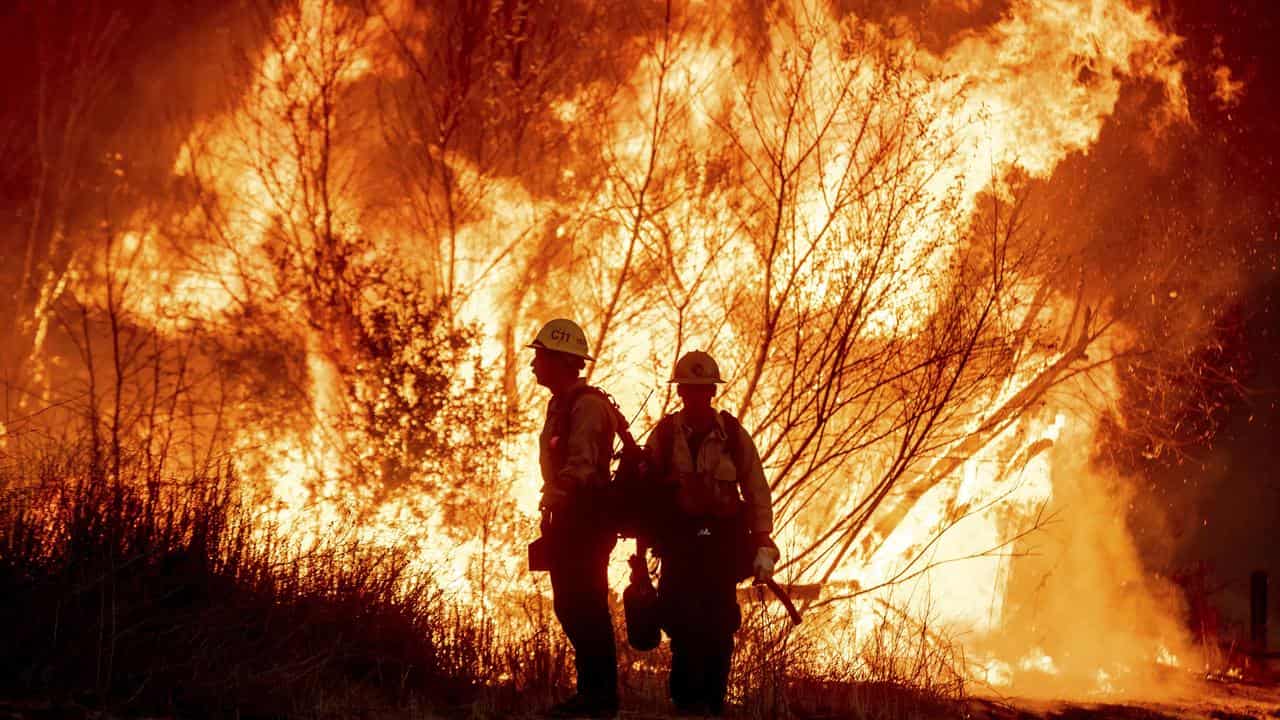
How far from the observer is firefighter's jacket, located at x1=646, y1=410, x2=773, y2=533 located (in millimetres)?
6746

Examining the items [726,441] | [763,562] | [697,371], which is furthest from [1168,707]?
[697,371]

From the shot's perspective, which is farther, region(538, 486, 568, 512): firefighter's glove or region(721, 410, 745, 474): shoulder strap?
region(721, 410, 745, 474): shoulder strap

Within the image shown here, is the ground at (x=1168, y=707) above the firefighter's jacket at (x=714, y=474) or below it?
below

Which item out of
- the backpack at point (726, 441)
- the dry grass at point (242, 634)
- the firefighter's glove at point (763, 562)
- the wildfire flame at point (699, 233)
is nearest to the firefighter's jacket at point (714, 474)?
the backpack at point (726, 441)

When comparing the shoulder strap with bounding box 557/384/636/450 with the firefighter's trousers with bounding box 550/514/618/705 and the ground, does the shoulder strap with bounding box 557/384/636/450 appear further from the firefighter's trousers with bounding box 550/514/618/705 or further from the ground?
the ground

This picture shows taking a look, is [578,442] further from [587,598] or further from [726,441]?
[726,441]

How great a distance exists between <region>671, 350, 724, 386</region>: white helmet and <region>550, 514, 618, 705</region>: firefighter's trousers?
0.98 metres

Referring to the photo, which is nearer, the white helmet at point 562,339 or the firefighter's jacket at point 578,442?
the firefighter's jacket at point 578,442

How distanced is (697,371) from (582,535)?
1165mm

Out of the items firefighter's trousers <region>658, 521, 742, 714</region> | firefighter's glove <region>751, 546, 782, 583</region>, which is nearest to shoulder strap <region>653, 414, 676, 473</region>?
firefighter's trousers <region>658, 521, 742, 714</region>

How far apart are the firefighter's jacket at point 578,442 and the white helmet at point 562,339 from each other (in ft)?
0.70

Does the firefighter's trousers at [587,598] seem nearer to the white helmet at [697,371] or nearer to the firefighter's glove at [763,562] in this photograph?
Answer: the firefighter's glove at [763,562]

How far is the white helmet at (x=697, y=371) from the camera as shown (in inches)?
274

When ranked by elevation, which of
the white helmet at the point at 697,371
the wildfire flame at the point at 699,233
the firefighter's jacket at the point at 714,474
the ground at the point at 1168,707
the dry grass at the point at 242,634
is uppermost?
the wildfire flame at the point at 699,233
